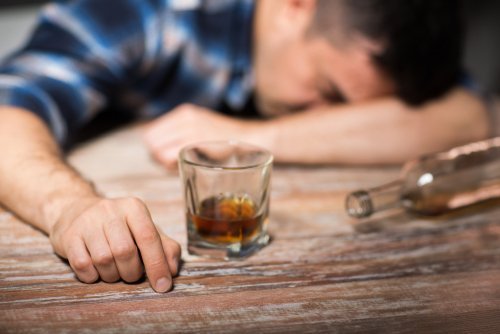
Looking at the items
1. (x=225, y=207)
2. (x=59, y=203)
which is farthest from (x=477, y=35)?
(x=59, y=203)

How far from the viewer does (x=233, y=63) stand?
4.59 feet

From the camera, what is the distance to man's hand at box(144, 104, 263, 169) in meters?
1.10

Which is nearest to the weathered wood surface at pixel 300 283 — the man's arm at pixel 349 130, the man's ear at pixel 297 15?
the man's arm at pixel 349 130

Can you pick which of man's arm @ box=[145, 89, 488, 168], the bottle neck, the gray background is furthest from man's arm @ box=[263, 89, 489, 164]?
the gray background

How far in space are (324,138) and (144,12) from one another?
0.47 metres

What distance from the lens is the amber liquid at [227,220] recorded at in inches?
28.5

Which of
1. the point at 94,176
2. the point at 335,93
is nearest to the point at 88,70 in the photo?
the point at 94,176

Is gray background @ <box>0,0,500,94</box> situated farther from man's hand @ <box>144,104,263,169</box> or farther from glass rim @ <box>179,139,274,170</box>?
glass rim @ <box>179,139,274,170</box>

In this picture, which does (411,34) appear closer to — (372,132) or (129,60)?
(372,132)

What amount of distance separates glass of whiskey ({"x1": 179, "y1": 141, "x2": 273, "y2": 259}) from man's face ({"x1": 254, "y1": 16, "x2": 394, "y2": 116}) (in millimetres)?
540

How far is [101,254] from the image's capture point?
0.64 metres

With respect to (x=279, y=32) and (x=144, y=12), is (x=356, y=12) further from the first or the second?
(x=144, y=12)

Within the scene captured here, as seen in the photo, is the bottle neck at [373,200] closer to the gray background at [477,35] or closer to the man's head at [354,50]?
the man's head at [354,50]

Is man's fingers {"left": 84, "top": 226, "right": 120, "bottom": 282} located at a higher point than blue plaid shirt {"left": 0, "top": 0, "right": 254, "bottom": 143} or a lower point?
lower
